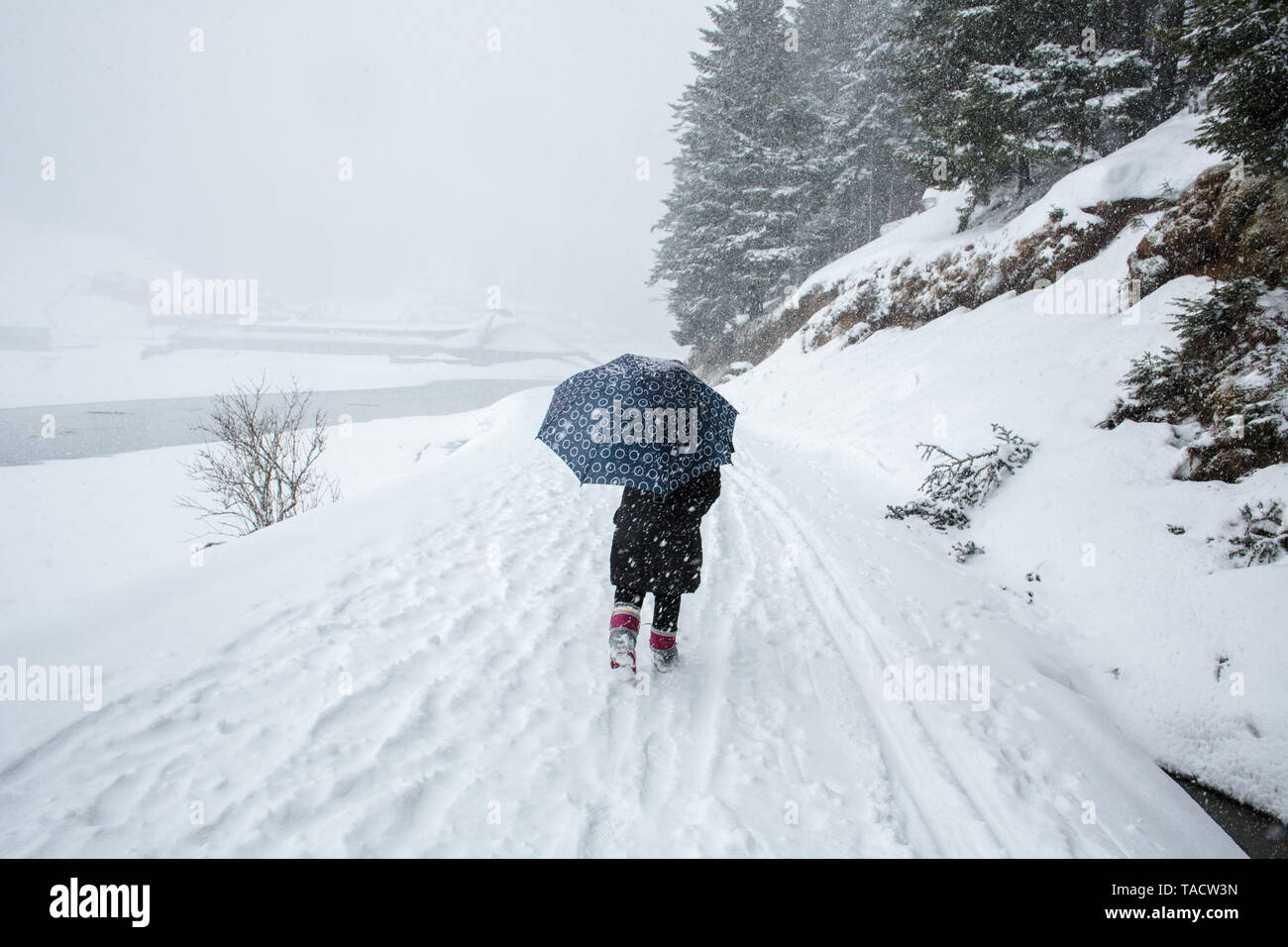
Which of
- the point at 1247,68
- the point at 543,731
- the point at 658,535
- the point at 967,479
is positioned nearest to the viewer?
the point at 543,731

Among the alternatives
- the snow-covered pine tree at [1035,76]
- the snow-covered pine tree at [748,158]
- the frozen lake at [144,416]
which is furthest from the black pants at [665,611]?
the frozen lake at [144,416]

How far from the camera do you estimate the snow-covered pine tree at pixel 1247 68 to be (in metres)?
4.25

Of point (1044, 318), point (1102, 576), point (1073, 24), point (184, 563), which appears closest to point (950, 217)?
point (1073, 24)

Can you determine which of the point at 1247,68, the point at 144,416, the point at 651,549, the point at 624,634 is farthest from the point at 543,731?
the point at 144,416

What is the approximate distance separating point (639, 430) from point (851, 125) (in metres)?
25.8

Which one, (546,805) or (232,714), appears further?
(232,714)

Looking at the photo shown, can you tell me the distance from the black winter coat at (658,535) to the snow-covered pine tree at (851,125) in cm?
2106

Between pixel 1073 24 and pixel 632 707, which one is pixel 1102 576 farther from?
pixel 1073 24

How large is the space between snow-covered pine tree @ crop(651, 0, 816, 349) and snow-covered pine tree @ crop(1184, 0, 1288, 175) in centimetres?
1633

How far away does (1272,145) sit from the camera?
15.4 feet

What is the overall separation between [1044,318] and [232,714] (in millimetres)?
11041

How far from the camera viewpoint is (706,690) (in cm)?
337

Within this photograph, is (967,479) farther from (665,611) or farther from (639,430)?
(639,430)
